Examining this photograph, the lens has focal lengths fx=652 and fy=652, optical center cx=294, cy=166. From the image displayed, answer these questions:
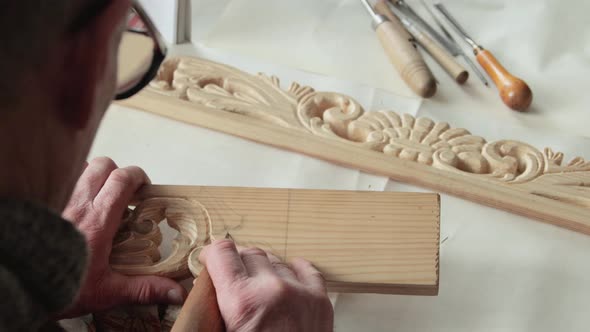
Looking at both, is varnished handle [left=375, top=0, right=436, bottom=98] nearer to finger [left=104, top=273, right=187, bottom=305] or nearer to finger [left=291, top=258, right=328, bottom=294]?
finger [left=291, top=258, right=328, bottom=294]

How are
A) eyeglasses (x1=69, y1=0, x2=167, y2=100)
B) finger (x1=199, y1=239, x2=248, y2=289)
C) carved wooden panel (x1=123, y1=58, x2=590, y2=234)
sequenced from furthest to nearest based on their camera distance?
carved wooden panel (x1=123, y1=58, x2=590, y2=234)
finger (x1=199, y1=239, x2=248, y2=289)
eyeglasses (x1=69, y1=0, x2=167, y2=100)

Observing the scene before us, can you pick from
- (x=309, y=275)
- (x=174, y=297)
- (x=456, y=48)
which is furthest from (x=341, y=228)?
(x=456, y=48)

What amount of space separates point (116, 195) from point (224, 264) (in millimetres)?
213

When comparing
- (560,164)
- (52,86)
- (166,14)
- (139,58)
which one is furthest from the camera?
(166,14)

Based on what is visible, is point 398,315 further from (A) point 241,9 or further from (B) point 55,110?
(A) point 241,9

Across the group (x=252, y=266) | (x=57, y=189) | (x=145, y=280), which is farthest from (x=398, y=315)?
(x=57, y=189)

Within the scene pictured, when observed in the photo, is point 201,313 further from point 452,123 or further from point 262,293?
point 452,123

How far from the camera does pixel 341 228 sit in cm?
90

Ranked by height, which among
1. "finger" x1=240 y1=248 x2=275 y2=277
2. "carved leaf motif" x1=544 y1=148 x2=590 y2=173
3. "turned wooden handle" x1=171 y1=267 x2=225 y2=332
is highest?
"carved leaf motif" x1=544 y1=148 x2=590 y2=173

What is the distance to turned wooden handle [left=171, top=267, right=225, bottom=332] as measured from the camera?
71cm

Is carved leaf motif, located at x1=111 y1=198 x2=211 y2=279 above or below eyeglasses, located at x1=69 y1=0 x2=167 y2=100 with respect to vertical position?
below

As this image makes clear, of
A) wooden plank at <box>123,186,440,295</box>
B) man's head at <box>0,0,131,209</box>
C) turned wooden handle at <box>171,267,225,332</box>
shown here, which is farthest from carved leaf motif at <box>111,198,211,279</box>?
man's head at <box>0,0,131,209</box>

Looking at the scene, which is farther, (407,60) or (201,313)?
(407,60)

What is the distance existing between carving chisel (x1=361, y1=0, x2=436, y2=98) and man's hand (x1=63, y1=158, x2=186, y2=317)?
0.60 m
